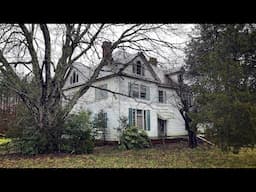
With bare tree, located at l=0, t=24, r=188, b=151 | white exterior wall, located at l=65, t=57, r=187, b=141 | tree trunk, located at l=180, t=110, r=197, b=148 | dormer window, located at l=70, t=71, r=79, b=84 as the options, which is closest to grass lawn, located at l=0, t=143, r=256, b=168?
tree trunk, located at l=180, t=110, r=197, b=148

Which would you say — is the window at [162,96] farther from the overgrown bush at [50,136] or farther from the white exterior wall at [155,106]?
the overgrown bush at [50,136]

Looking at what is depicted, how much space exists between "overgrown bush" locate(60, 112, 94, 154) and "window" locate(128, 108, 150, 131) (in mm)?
1290

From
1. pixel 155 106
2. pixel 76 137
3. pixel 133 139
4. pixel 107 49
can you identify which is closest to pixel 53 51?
pixel 107 49

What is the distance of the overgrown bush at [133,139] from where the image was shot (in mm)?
6568

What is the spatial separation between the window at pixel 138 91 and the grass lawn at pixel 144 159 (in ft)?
5.50

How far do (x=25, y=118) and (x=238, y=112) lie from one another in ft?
15.5

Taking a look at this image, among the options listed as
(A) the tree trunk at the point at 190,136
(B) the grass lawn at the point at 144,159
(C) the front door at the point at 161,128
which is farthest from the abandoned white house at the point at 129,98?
(B) the grass lawn at the point at 144,159

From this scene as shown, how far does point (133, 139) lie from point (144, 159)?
1.11 m

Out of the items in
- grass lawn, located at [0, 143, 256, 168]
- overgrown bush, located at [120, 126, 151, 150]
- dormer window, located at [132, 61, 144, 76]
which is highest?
dormer window, located at [132, 61, 144, 76]

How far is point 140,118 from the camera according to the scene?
715cm

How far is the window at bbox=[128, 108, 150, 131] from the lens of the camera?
7.00 meters

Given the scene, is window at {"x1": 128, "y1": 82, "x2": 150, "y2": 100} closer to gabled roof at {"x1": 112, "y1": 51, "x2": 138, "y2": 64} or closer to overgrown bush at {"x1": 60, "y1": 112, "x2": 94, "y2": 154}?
gabled roof at {"x1": 112, "y1": 51, "x2": 138, "y2": 64}

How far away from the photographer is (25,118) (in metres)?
6.23
